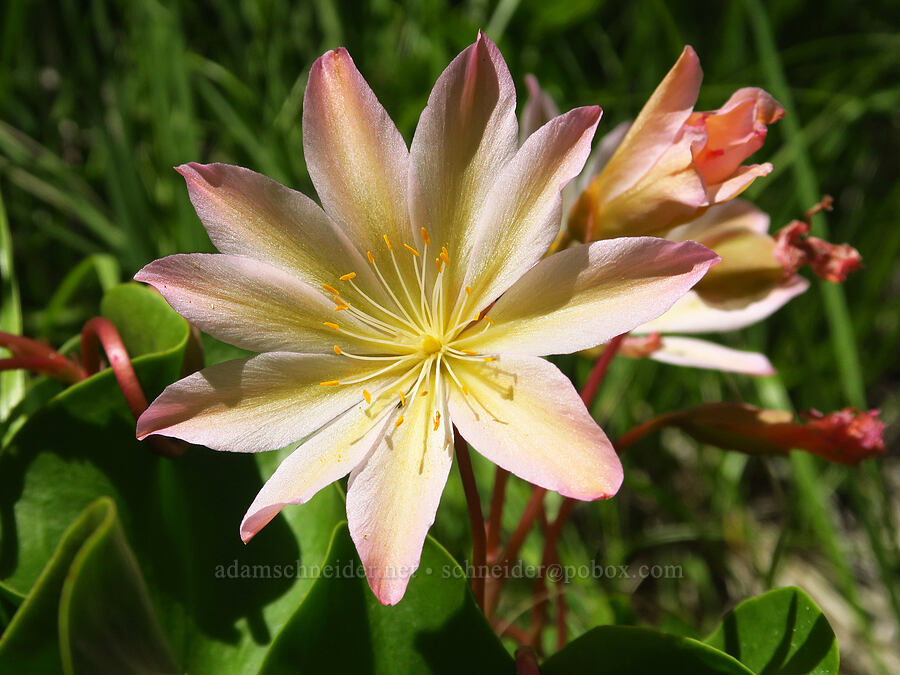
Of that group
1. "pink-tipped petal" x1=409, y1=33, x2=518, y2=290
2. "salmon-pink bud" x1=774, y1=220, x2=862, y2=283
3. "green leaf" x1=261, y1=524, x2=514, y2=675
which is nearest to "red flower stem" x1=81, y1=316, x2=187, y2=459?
"green leaf" x1=261, y1=524, x2=514, y2=675

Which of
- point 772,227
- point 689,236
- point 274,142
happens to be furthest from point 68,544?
point 772,227

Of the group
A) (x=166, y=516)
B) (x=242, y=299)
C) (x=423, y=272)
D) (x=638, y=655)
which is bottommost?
(x=638, y=655)

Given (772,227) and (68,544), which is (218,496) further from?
(772,227)

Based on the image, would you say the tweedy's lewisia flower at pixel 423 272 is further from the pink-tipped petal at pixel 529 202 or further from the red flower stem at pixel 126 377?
the red flower stem at pixel 126 377

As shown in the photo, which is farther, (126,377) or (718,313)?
(718,313)

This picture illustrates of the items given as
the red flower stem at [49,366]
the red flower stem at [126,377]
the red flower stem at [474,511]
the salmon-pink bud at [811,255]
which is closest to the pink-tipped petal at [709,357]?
the salmon-pink bud at [811,255]

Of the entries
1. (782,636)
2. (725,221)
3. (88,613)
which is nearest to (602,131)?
(725,221)

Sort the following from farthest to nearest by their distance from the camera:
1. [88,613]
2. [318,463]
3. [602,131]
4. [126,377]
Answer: [602,131] < [126,377] < [318,463] < [88,613]

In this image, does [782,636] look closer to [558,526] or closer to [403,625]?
[558,526]
